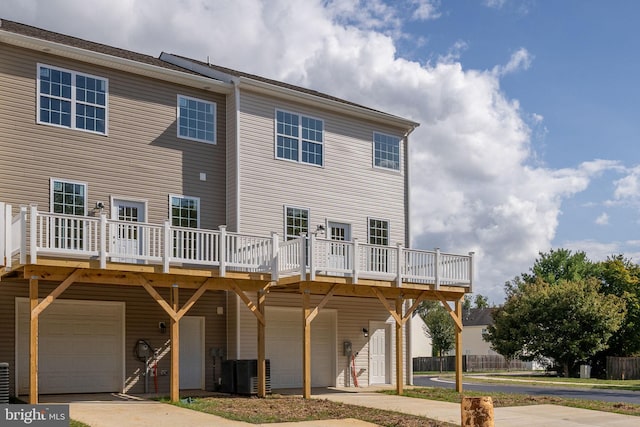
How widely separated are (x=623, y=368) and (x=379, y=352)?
21699mm

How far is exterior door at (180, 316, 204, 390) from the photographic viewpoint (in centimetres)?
2214

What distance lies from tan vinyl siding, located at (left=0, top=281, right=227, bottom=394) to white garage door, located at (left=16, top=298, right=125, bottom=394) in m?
0.16

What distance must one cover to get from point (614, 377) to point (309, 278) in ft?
92.5

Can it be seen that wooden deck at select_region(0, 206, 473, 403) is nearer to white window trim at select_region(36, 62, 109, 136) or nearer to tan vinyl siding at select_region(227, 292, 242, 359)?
tan vinyl siding at select_region(227, 292, 242, 359)

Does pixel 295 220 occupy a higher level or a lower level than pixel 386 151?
lower

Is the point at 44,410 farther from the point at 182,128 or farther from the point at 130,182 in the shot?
the point at 182,128

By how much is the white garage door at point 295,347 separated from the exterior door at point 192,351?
6.80 ft

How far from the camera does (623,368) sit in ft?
138

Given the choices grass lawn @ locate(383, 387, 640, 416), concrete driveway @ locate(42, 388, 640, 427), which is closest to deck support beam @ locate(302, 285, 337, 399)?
concrete driveway @ locate(42, 388, 640, 427)

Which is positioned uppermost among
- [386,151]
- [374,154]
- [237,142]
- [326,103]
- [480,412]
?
[326,103]

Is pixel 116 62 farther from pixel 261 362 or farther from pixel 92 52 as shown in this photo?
pixel 261 362

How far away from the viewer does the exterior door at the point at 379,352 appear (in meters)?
25.8

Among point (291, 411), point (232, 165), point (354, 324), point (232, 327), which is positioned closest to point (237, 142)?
point (232, 165)

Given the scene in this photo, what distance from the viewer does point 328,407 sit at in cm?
1814
